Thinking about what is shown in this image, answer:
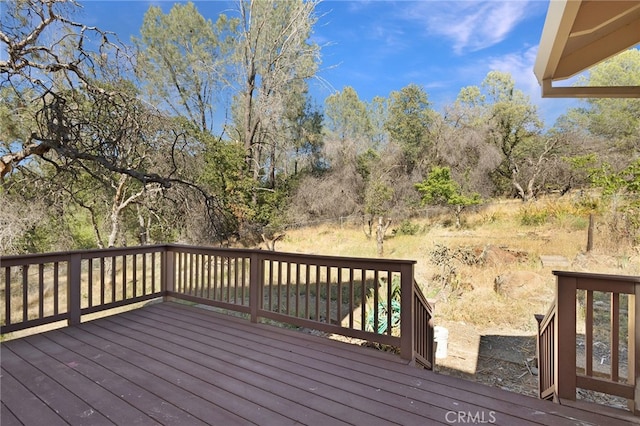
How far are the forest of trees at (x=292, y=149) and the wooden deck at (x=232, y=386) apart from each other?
4965mm

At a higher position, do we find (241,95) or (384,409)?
(241,95)

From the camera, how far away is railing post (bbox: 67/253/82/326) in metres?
3.36

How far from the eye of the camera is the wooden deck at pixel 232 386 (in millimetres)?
1825

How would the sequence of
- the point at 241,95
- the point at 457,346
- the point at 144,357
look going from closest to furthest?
the point at 144,357
the point at 457,346
the point at 241,95

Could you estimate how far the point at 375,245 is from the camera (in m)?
10.4

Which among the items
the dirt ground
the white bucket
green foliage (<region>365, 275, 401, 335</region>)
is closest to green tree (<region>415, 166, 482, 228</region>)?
green foliage (<region>365, 275, 401, 335</region>)

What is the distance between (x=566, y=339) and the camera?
2023 mm

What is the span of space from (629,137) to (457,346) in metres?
10.9

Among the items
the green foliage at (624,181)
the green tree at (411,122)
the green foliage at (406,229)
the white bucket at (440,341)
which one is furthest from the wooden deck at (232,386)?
the green tree at (411,122)

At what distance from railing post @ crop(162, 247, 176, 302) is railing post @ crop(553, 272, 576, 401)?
13.3 feet

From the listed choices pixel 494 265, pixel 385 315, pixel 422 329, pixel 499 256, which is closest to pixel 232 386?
pixel 422 329

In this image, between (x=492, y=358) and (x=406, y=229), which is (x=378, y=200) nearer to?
(x=406, y=229)

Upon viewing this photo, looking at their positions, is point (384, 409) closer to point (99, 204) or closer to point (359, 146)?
point (99, 204)

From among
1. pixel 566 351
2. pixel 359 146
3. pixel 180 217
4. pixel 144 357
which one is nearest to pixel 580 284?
pixel 566 351
